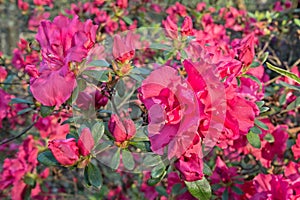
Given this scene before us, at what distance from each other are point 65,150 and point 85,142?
0.05 m

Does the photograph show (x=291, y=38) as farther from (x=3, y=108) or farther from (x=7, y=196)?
(x=7, y=196)

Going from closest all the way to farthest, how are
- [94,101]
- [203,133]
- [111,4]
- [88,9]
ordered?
[203,133] → [94,101] → [111,4] → [88,9]

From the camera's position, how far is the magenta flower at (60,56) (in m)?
0.96

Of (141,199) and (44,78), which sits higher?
(44,78)

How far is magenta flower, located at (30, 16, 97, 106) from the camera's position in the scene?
37.9 inches

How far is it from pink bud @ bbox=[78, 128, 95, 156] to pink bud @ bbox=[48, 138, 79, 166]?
0.5 inches

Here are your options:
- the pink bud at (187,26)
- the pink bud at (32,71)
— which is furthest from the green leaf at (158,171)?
the pink bud at (187,26)

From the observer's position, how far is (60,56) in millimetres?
989

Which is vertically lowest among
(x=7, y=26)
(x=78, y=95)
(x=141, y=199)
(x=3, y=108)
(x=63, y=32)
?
(x=7, y=26)

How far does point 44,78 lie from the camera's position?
3.23ft

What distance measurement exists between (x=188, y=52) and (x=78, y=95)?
35 cm

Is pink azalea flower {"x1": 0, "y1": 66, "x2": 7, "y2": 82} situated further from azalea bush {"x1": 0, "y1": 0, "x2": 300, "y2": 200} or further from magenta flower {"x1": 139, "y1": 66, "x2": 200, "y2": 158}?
magenta flower {"x1": 139, "y1": 66, "x2": 200, "y2": 158}

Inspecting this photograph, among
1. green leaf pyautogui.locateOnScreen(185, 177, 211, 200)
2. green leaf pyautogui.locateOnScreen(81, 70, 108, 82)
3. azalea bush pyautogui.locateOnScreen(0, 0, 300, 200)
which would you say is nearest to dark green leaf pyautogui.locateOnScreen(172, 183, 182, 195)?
azalea bush pyautogui.locateOnScreen(0, 0, 300, 200)

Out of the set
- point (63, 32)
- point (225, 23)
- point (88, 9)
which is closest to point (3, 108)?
point (63, 32)
